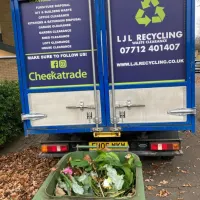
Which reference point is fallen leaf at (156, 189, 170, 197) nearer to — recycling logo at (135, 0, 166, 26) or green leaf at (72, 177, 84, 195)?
green leaf at (72, 177, 84, 195)

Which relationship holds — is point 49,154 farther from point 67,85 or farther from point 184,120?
→ point 184,120

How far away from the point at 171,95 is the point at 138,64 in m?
0.65

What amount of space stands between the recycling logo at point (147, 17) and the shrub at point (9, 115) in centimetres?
352

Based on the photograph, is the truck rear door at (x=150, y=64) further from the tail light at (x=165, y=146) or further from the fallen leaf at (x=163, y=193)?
the fallen leaf at (x=163, y=193)

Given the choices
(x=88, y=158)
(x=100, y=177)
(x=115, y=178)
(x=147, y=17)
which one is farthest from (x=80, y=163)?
(x=147, y=17)

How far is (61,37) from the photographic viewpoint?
4.31 metres

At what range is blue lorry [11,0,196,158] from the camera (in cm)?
414

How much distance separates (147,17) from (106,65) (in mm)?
871

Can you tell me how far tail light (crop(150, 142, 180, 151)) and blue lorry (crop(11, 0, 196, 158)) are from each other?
18.2 inches

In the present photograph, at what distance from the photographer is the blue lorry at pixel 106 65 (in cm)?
414

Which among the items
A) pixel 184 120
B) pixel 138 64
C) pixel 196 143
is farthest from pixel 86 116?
pixel 196 143

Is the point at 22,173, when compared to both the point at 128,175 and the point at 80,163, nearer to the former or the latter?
the point at 80,163

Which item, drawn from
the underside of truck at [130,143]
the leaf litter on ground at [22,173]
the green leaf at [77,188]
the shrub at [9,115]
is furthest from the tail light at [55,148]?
the green leaf at [77,188]

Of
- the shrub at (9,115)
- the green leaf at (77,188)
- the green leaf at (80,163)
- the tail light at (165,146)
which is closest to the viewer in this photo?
the green leaf at (77,188)
